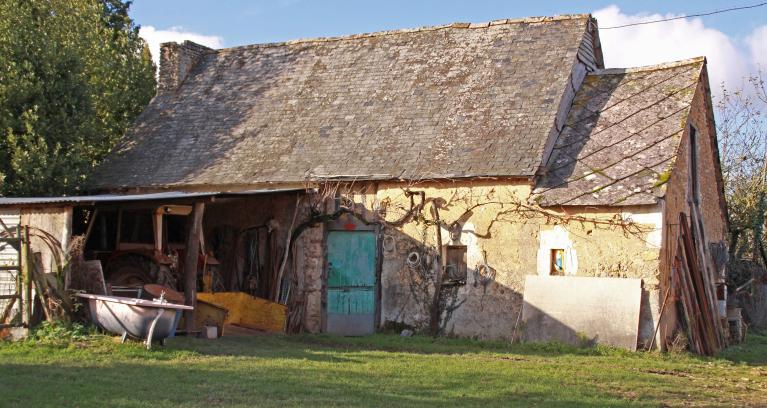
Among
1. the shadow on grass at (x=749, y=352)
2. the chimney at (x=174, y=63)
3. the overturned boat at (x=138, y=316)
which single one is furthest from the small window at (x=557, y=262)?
the chimney at (x=174, y=63)

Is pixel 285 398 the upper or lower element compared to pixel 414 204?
lower

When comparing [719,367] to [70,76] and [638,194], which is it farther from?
[70,76]

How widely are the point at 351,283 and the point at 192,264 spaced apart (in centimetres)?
403

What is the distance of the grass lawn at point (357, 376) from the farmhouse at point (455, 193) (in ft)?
4.63

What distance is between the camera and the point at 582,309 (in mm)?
16031

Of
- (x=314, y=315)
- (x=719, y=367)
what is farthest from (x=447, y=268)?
(x=719, y=367)

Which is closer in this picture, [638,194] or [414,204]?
[638,194]

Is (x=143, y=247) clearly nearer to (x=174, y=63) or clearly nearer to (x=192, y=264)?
(x=192, y=264)

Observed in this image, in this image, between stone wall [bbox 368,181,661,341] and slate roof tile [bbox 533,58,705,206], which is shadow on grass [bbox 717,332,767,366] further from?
slate roof tile [bbox 533,58,705,206]

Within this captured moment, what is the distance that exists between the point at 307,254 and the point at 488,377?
7301 millimetres

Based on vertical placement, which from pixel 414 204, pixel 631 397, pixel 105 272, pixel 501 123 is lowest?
pixel 631 397

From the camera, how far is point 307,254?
18.8 m

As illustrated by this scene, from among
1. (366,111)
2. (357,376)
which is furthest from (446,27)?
(357,376)

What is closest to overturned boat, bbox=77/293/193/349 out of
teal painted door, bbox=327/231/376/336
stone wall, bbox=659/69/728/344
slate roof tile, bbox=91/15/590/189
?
teal painted door, bbox=327/231/376/336
